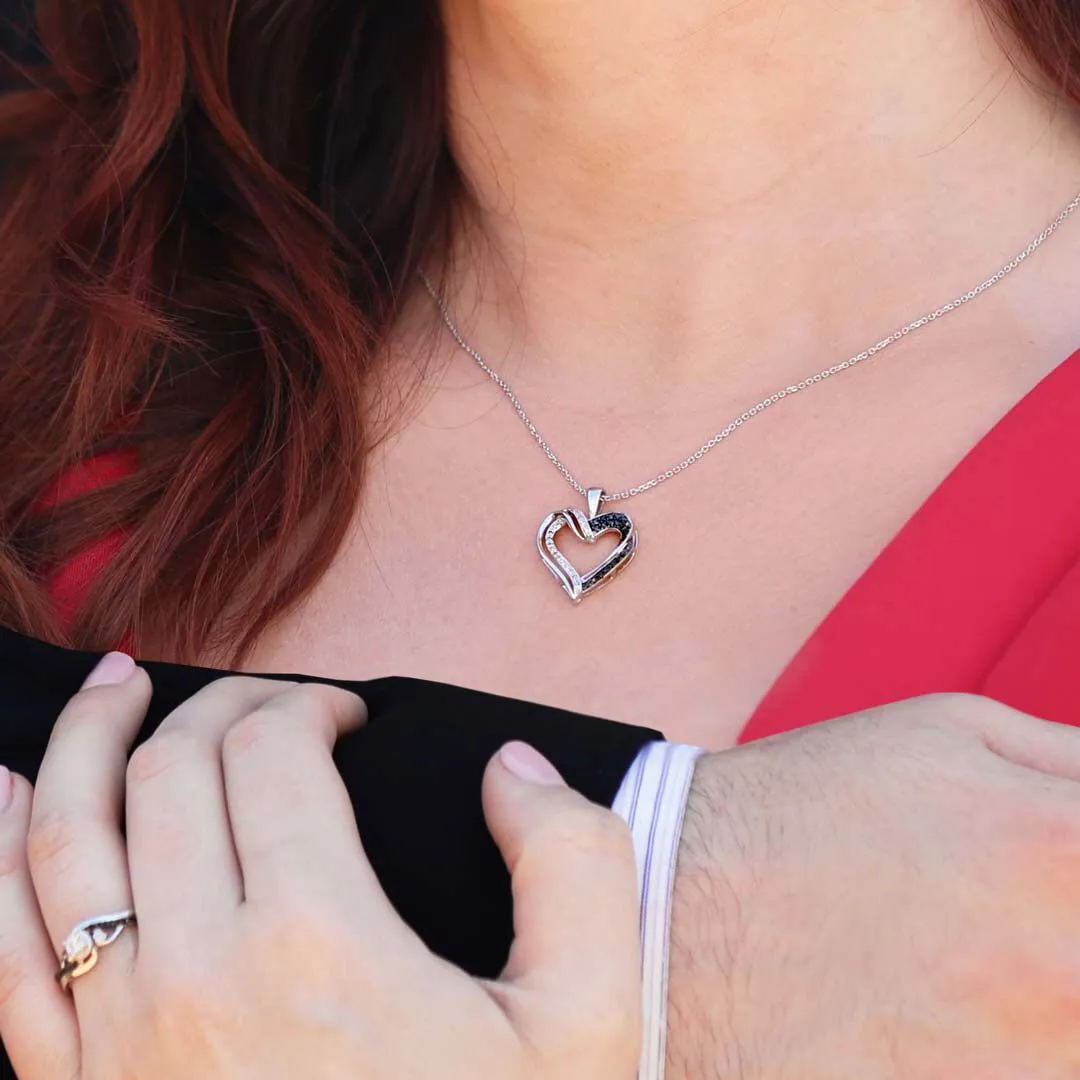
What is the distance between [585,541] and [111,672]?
0.51 metres

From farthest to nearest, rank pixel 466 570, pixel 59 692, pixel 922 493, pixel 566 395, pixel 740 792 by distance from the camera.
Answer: pixel 566 395
pixel 466 570
pixel 922 493
pixel 59 692
pixel 740 792

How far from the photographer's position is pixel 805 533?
129 cm

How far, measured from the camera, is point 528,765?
2.95 ft

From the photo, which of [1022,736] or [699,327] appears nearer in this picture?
[1022,736]

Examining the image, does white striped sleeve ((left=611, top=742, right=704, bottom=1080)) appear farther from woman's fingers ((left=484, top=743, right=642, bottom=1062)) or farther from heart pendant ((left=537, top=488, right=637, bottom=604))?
heart pendant ((left=537, top=488, right=637, bottom=604))

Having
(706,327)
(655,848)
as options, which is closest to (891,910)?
(655,848)

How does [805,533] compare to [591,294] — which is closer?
[805,533]

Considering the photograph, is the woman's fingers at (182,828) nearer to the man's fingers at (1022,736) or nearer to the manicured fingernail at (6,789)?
the manicured fingernail at (6,789)

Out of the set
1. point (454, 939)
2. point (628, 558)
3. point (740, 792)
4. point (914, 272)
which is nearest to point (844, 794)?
point (740, 792)

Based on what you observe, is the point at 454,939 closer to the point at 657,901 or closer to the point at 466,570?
the point at 657,901

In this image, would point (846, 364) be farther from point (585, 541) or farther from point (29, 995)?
point (29, 995)

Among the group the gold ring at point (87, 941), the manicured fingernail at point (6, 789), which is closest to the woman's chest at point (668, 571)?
the manicured fingernail at point (6, 789)

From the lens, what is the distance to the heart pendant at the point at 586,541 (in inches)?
52.4

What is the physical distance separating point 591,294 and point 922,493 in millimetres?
508
